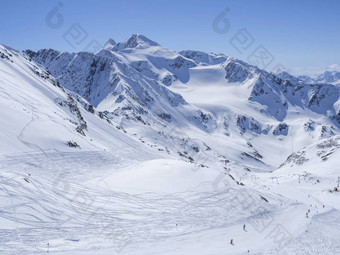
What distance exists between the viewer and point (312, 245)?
2908cm

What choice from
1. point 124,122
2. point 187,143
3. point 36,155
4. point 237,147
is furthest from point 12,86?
point 237,147

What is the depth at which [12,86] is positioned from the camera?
49219mm

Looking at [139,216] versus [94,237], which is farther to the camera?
[139,216]

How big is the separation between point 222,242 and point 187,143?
12147 cm

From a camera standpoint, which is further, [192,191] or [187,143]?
[187,143]

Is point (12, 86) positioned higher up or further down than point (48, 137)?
higher up

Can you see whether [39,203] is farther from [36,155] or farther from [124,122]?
[124,122]

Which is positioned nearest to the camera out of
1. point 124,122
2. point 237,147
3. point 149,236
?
point 149,236

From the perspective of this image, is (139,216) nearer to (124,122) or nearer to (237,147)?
(124,122)

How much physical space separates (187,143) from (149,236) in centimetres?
12440

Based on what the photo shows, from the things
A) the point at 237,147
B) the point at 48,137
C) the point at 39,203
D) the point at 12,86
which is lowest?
the point at 237,147

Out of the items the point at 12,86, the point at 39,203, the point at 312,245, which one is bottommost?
the point at 312,245

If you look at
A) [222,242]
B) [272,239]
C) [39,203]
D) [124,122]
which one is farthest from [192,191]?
[124,122]

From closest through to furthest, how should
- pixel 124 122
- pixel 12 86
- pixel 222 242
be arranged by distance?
pixel 222 242, pixel 12 86, pixel 124 122
